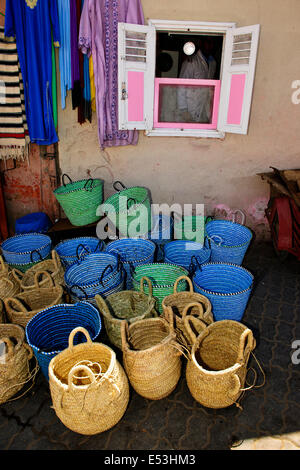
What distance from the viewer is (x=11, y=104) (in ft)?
14.9

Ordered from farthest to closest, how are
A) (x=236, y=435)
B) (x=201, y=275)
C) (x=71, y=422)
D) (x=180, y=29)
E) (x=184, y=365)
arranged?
(x=180, y=29) < (x=201, y=275) < (x=184, y=365) < (x=236, y=435) < (x=71, y=422)

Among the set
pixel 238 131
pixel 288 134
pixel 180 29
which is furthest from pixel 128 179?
pixel 288 134

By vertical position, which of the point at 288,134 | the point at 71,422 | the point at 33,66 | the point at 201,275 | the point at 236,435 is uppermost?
the point at 33,66

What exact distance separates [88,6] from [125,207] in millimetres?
2645

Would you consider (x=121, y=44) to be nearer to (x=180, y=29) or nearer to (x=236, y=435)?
(x=180, y=29)

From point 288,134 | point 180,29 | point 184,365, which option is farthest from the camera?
point 288,134

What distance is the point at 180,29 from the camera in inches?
182

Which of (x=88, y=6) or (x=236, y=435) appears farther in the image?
(x=88, y=6)

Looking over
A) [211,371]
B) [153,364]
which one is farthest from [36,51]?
[211,371]

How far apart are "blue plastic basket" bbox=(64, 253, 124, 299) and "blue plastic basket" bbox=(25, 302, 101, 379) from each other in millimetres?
197

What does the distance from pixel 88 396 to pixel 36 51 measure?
4.33 m

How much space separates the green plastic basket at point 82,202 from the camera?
4525 millimetres

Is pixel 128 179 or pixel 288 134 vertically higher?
pixel 288 134

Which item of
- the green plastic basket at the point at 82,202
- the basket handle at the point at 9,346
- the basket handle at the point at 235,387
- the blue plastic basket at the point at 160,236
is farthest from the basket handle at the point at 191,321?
the green plastic basket at the point at 82,202
